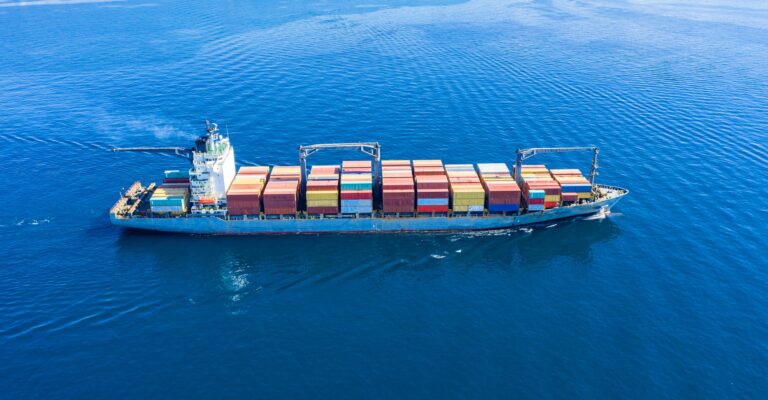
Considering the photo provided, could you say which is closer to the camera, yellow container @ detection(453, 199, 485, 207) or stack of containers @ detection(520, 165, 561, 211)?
stack of containers @ detection(520, 165, 561, 211)

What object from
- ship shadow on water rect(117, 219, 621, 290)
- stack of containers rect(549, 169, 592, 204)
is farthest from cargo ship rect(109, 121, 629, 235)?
ship shadow on water rect(117, 219, 621, 290)

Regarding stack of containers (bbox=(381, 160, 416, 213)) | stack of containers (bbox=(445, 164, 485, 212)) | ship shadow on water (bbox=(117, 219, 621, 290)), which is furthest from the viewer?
stack of containers (bbox=(445, 164, 485, 212))

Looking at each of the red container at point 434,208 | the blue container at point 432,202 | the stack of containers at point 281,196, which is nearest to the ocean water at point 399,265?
the red container at point 434,208

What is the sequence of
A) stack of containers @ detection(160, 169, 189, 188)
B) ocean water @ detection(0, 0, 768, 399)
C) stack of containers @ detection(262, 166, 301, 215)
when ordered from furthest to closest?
1. stack of containers @ detection(160, 169, 189, 188)
2. stack of containers @ detection(262, 166, 301, 215)
3. ocean water @ detection(0, 0, 768, 399)

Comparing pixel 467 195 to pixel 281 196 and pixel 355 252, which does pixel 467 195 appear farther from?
pixel 281 196

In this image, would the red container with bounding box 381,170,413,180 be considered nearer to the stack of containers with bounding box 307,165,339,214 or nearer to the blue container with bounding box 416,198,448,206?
the blue container with bounding box 416,198,448,206

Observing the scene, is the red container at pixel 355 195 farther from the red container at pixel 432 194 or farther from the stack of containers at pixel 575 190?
the stack of containers at pixel 575 190

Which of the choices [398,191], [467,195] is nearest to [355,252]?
[398,191]
